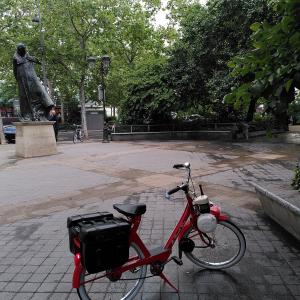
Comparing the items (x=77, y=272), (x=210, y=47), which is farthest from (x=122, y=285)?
(x=210, y=47)

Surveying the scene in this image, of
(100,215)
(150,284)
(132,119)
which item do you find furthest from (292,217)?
(132,119)

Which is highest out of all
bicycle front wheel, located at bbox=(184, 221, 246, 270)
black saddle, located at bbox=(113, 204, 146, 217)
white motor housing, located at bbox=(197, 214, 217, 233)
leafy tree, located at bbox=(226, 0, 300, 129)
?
leafy tree, located at bbox=(226, 0, 300, 129)

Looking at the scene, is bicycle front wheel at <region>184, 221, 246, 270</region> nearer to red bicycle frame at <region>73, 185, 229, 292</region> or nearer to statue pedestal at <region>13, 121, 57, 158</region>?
red bicycle frame at <region>73, 185, 229, 292</region>

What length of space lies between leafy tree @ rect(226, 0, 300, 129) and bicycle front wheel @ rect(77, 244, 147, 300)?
1.80 m

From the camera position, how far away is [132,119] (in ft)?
74.6

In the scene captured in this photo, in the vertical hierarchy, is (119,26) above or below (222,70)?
above

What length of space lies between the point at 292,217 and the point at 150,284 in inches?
83.7

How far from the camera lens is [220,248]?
13.7 feet

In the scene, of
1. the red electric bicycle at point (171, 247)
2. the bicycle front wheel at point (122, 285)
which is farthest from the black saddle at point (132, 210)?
the bicycle front wheel at point (122, 285)

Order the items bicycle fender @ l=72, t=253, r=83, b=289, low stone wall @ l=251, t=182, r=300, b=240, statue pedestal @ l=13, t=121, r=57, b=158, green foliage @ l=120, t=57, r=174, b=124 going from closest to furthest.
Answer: bicycle fender @ l=72, t=253, r=83, b=289
low stone wall @ l=251, t=182, r=300, b=240
statue pedestal @ l=13, t=121, r=57, b=158
green foliage @ l=120, t=57, r=174, b=124

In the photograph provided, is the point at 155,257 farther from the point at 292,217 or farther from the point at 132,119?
the point at 132,119

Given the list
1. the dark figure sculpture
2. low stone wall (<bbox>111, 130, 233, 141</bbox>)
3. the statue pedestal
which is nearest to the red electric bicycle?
the statue pedestal

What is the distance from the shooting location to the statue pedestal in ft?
45.3

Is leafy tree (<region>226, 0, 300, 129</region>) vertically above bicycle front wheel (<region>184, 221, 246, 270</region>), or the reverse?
leafy tree (<region>226, 0, 300, 129</region>)
